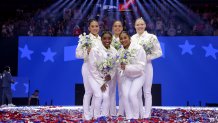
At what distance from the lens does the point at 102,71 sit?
7195mm

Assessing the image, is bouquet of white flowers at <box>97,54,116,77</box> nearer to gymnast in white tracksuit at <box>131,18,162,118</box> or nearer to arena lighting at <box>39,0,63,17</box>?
gymnast in white tracksuit at <box>131,18,162,118</box>

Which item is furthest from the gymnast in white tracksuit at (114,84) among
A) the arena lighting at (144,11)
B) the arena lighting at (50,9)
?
the arena lighting at (50,9)

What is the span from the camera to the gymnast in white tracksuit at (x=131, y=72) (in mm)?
7090

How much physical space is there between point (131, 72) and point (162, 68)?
23.1 feet

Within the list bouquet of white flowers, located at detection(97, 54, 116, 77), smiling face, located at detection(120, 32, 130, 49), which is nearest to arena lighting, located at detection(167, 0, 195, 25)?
smiling face, located at detection(120, 32, 130, 49)

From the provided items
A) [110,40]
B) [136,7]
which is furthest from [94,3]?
[110,40]

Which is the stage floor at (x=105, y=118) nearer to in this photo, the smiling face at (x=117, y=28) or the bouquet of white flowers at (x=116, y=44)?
the bouquet of white flowers at (x=116, y=44)

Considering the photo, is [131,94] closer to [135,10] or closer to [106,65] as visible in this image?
[106,65]

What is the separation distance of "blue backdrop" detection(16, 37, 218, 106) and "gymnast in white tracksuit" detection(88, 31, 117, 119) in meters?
6.89

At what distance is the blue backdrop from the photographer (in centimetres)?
1401

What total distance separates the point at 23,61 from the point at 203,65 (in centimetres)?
614

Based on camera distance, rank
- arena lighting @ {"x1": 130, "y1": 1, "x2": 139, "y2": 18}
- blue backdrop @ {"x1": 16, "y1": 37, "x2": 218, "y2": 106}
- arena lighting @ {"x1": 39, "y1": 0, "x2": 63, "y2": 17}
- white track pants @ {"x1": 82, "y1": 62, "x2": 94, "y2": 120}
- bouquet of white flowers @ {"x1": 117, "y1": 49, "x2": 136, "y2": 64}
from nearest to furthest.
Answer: bouquet of white flowers @ {"x1": 117, "y1": 49, "x2": 136, "y2": 64}
white track pants @ {"x1": 82, "y1": 62, "x2": 94, "y2": 120}
blue backdrop @ {"x1": 16, "y1": 37, "x2": 218, "y2": 106}
arena lighting @ {"x1": 130, "y1": 1, "x2": 139, "y2": 18}
arena lighting @ {"x1": 39, "y1": 0, "x2": 63, "y2": 17}

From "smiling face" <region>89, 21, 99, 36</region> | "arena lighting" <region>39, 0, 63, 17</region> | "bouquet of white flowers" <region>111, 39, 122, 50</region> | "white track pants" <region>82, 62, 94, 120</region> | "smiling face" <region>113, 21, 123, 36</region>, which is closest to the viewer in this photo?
"white track pants" <region>82, 62, 94, 120</region>

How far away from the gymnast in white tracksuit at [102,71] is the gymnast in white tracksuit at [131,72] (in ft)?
0.63
